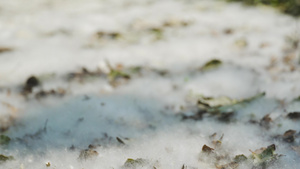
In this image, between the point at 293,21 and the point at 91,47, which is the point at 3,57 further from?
the point at 293,21

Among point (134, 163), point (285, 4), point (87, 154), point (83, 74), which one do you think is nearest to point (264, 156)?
point (134, 163)

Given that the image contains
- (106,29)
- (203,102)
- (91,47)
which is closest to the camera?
(203,102)

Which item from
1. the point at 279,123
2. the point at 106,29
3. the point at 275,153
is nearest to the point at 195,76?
the point at 279,123

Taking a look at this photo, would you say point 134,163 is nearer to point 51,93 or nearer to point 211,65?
point 51,93

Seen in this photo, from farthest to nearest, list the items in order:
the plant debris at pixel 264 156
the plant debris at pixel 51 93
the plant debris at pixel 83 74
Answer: the plant debris at pixel 83 74, the plant debris at pixel 51 93, the plant debris at pixel 264 156

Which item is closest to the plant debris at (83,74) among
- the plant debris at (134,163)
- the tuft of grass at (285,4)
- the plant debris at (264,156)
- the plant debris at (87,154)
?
the plant debris at (87,154)

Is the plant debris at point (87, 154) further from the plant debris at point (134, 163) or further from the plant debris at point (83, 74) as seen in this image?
the plant debris at point (83, 74)

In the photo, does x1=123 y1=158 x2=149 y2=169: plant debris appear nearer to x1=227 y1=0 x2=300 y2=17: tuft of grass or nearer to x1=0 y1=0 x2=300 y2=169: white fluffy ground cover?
x1=0 y1=0 x2=300 y2=169: white fluffy ground cover

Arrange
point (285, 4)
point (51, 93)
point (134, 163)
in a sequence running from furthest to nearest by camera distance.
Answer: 1. point (285, 4)
2. point (51, 93)
3. point (134, 163)

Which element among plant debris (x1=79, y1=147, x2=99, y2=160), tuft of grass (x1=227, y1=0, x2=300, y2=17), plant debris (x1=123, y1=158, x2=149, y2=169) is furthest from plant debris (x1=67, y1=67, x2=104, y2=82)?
tuft of grass (x1=227, y1=0, x2=300, y2=17)
